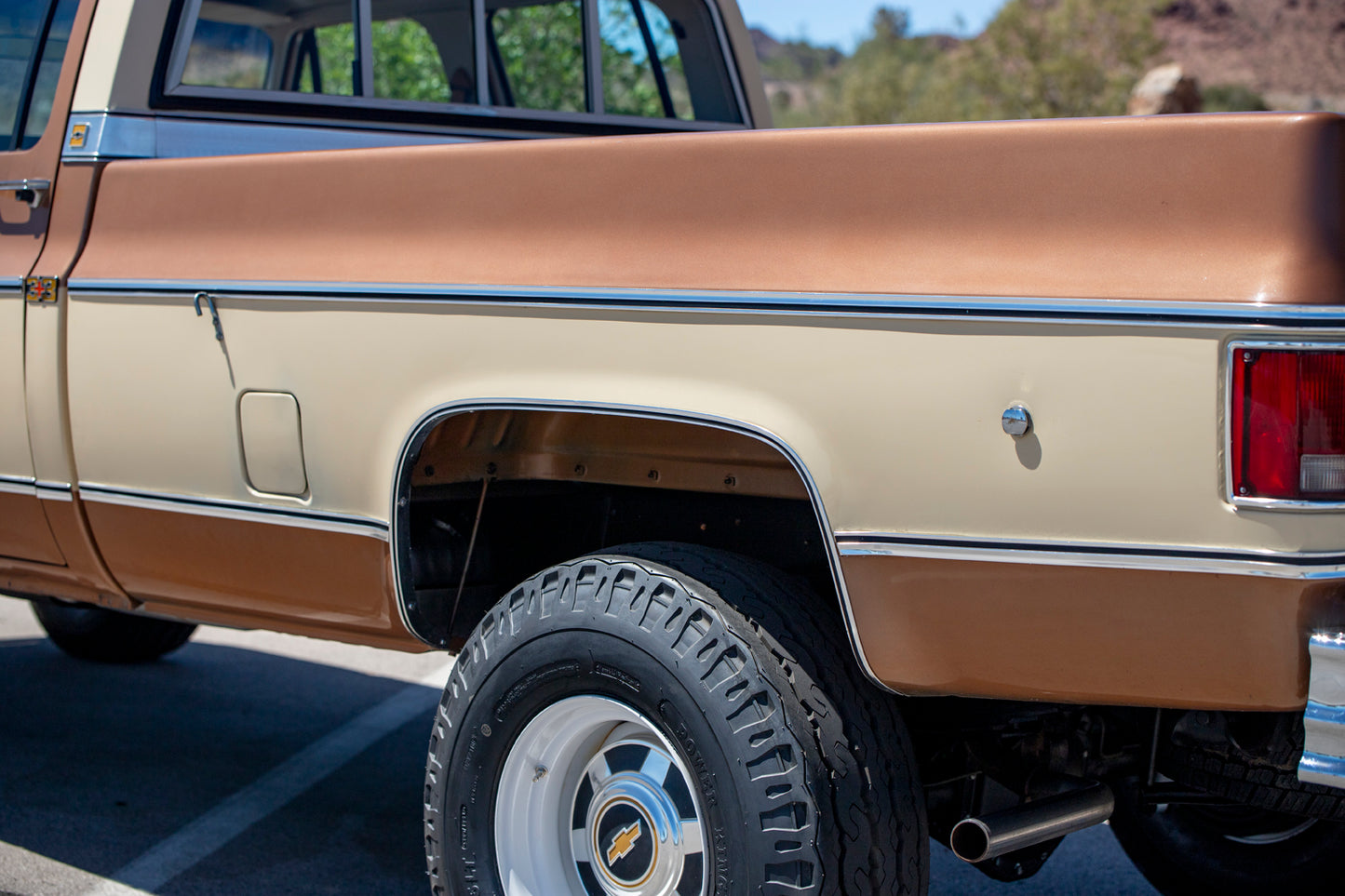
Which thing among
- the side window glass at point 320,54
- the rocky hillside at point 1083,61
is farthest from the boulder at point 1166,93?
the side window glass at point 320,54

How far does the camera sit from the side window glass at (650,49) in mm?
3977

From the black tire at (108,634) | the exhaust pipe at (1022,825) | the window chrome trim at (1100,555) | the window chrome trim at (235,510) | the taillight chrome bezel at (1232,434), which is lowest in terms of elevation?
the black tire at (108,634)

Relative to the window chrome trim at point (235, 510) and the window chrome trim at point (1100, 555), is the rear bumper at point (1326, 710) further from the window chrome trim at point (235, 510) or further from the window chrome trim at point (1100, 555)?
the window chrome trim at point (235, 510)

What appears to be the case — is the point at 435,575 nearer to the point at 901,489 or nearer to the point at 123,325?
the point at 123,325

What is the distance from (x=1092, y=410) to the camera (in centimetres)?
170

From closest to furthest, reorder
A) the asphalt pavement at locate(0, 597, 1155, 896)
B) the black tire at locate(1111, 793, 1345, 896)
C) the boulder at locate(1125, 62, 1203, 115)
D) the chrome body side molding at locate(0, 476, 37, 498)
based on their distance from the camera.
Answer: the black tire at locate(1111, 793, 1345, 896)
the chrome body side molding at locate(0, 476, 37, 498)
the asphalt pavement at locate(0, 597, 1155, 896)
the boulder at locate(1125, 62, 1203, 115)

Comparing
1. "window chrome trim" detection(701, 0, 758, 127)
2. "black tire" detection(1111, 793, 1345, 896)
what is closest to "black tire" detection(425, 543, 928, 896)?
"black tire" detection(1111, 793, 1345, 896)

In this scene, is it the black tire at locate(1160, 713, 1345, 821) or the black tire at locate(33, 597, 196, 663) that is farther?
the black tire at locate(33, 597, 196, 663)

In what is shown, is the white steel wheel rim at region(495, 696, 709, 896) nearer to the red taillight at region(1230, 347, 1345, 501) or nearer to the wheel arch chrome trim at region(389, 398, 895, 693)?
the wheel arch chrome trim at region(389, 398, 895, 693)

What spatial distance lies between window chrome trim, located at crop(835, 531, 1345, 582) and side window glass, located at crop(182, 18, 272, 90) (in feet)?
6.59

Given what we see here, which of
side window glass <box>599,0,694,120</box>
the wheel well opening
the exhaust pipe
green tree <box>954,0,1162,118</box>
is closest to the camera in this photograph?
the exhaust pipe

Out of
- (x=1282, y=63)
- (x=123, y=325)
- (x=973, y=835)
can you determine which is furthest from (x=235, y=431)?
(x=1282, y=63)

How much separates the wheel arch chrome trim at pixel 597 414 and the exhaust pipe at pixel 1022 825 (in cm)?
33

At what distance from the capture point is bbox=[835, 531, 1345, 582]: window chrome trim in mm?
1639
